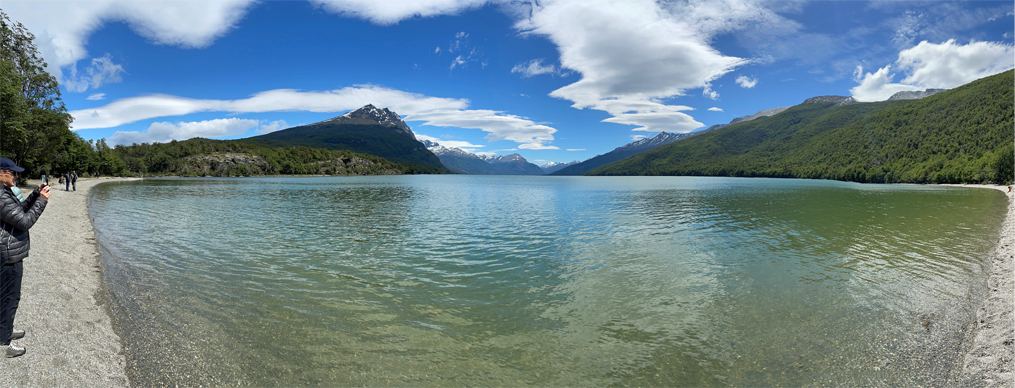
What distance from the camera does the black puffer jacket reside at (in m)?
7.62

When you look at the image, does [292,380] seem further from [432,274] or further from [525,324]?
[432,274]

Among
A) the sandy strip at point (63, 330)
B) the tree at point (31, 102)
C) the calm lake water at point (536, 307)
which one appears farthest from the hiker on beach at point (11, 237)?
the tree at point (31, 102)

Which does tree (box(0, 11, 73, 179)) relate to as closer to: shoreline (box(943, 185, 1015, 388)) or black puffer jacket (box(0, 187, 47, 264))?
black puffer jacket (box(0, 187, 47, 264))

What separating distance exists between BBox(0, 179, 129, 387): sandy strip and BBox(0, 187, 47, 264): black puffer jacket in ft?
7.28

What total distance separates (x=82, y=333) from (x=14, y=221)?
13.7 feet

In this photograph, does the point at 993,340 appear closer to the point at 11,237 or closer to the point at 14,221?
the point at 14,221

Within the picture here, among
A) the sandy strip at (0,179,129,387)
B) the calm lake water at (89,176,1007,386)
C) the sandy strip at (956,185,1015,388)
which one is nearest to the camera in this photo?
the sandy strip at (0,179,129,387)

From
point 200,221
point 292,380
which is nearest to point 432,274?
point 292,380

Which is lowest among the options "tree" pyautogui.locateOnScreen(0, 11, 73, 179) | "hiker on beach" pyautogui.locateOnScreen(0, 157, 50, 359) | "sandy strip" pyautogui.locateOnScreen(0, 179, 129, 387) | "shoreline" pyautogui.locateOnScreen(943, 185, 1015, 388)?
"shoreline" pyautogui.locateOnScreen(943, 185, 1015, 388)

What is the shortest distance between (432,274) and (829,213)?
50.1m

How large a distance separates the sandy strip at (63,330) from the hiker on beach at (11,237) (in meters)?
0.67

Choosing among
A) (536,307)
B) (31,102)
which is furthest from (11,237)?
(31,102)

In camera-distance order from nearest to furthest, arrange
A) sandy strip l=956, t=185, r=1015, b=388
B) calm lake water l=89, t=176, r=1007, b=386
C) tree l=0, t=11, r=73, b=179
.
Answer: sandy strip l=956, t=185, r=1015, b=388 < calm lake water l=89, t=176, r=1007, b=386 < tree l=0, t=11, r=73, b=179

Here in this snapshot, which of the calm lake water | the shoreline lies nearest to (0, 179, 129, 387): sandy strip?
the calm lake water
